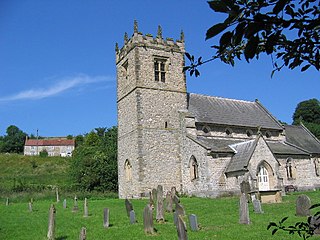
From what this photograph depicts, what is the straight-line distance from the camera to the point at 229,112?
32.5m

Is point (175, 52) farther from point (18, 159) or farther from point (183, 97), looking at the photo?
point (18, 159)

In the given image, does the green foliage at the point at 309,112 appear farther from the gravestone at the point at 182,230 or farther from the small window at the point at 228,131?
the gravestone at the point at 182,230

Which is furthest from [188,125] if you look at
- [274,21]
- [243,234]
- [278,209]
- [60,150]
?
[60,150]

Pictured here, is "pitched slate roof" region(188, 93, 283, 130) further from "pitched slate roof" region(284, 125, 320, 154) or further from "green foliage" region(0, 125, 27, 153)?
"green foliage" region(0, 125, 27, 153)

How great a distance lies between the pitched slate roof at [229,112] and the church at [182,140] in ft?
0.35

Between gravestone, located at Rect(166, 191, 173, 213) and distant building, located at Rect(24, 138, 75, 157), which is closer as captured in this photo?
gravestone, located at Rect(166, 191, 173, 213)

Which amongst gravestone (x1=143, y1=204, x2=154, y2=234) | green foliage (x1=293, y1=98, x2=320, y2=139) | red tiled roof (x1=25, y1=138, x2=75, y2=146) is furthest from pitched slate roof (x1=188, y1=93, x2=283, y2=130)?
red tiled roof (x1=25, y1=138, x2=75, y2=146)

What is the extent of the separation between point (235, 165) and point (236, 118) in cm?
725

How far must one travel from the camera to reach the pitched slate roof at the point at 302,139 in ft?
114

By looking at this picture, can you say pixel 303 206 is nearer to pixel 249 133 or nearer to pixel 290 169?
pixel 290 169

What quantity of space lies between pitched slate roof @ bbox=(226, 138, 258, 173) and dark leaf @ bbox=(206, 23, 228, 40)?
23.7 metres

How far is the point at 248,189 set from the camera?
19.7 meters

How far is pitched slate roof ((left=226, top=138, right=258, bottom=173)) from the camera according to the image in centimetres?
2514

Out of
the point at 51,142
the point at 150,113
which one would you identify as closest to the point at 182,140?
the point at 150,113
